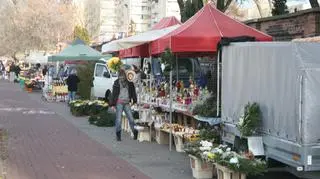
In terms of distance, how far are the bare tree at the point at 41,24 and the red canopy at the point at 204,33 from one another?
44037 mm

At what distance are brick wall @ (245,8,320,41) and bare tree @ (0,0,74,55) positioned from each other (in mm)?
40433

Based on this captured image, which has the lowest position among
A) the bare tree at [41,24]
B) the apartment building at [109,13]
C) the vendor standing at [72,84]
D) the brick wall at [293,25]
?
the vendor standing at [72,84]

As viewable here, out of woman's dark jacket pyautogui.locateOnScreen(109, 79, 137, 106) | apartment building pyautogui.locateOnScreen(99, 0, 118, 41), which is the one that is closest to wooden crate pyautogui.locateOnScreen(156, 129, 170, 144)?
woman's dark jacket pyautogui.locateOnScreen(109, 79, 137, 106)

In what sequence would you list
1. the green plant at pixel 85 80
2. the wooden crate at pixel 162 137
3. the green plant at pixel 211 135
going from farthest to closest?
1. the green plant at pixel 85 80
2. the wooden crate at pixel 162 137
3. the green plant at pixel 211 135

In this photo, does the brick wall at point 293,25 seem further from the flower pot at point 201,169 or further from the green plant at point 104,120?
the flower pot at point 201,169

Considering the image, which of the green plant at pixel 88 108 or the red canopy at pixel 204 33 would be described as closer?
the red canopy at pixel 204 33

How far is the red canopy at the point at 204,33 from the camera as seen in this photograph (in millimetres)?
12258

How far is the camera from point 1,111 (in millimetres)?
23062

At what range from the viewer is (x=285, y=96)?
8016mm

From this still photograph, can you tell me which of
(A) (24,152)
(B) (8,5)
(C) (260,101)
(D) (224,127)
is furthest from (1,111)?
(B) (8,5)

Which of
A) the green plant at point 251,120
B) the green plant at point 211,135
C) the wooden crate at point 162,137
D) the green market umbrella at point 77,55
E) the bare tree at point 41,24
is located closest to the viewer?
the green plant at point 251,120

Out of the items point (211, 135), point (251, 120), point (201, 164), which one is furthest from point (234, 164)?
point (211, 135)

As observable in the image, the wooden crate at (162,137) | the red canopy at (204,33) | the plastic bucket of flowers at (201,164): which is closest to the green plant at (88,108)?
the wooden crate at (162,137)

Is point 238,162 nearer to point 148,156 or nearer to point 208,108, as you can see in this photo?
point 208,108
